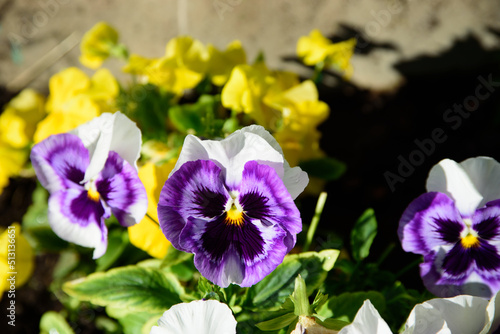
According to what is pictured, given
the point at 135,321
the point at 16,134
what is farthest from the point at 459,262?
the point at 16,134

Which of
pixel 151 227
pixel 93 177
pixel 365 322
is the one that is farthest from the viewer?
pixel 151 227

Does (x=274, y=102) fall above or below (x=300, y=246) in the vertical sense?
above

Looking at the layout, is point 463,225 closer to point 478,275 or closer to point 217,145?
point 478,275

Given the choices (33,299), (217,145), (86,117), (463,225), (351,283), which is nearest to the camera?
(217,145)

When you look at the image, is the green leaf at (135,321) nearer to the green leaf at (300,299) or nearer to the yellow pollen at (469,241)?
the green leaf at (300,299)

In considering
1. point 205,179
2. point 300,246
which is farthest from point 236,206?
point 300,246

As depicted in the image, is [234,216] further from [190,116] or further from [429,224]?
[190,116]

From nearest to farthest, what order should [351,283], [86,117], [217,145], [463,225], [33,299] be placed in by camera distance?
[217,145] → [463,225] → [351,283] → [86,117] → [33,299]
